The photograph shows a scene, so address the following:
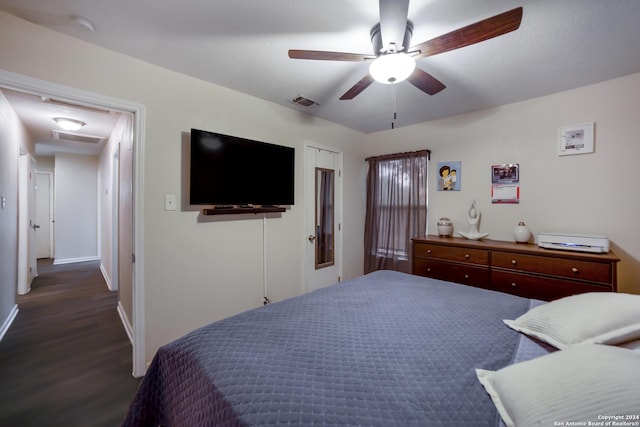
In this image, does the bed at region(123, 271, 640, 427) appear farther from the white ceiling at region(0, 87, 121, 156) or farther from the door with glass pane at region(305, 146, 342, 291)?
the white ceiling at region(0, 87, 121, 156)

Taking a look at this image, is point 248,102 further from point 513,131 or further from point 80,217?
point 80,217

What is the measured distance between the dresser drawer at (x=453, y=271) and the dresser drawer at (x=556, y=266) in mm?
167

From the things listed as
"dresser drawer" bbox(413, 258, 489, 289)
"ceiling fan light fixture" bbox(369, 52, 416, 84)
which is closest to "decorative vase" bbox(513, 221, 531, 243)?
"dresser drawer" bbox(413, 258, 489, 289)

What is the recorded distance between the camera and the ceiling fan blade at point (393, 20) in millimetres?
1203

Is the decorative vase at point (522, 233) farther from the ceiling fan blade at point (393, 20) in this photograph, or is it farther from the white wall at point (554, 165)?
the ceiling fan blade at point (393, 20)

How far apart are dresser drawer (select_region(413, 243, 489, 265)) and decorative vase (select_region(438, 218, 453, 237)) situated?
350mm

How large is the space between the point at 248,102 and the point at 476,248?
2.75m

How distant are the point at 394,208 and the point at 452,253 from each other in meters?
1.10

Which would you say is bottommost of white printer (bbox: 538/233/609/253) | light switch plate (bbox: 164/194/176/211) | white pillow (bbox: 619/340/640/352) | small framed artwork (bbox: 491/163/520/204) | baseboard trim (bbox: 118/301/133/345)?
baseboard trim (bbox: 118/301/133/345)

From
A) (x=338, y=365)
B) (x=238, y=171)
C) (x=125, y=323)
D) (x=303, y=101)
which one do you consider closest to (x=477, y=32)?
(x=338, y=365)

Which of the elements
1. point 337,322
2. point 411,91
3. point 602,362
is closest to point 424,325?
point 337,322

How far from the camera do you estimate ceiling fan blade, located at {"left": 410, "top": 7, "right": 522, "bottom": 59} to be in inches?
46.0

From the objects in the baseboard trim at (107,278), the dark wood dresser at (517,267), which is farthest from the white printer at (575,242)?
the baseboard trim at (107,278)

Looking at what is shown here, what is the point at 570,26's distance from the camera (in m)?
1.60
